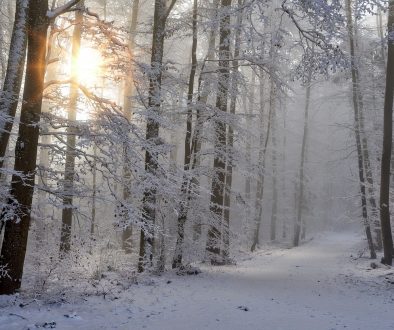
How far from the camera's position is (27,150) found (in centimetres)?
738

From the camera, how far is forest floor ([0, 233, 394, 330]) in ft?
21.8

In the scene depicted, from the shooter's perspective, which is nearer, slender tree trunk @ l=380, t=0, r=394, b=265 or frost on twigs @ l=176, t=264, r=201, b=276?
frost on twigs @ l=176, t=264, r=201, b=276

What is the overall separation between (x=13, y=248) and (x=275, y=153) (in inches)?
1064

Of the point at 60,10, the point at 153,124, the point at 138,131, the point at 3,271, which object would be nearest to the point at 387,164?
the point at 153,124

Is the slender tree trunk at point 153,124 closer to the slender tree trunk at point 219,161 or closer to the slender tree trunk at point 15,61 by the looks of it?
the slender tree trunk at point 219,161

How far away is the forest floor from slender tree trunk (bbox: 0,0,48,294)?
0.64 metres

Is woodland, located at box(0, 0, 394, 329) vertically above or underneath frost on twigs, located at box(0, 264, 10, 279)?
above

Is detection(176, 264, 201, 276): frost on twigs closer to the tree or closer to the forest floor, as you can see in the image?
the forest floor

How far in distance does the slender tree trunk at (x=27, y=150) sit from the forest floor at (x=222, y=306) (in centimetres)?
64

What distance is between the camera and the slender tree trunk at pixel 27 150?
7.18 meters

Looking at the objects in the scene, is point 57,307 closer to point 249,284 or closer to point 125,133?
point 125,133

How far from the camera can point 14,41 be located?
8453 mm

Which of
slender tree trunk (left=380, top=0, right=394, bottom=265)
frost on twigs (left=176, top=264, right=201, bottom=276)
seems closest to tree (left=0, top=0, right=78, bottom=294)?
frost on twigs (left=176, top=264, right=201, bottom=276)

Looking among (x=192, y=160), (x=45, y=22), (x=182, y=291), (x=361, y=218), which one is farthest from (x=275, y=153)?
(x=45, y=22)
